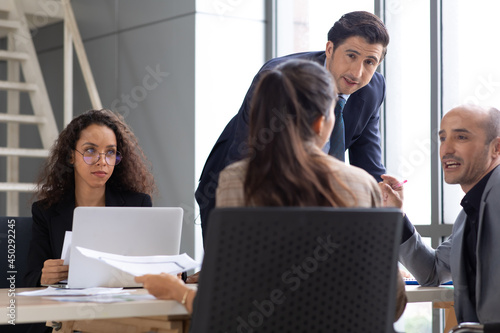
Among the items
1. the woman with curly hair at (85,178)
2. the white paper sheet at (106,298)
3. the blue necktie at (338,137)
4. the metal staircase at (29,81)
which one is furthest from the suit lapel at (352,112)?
the metal staircase at (29,81)

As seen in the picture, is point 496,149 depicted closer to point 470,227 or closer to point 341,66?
point 470,227

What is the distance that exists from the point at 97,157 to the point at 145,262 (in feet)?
3.40

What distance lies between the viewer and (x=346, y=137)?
3107 millimetres

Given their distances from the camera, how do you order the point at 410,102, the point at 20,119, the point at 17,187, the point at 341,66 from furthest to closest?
the point at 20,119, the point at 17,187, the point at 410,102, the point at 341,66

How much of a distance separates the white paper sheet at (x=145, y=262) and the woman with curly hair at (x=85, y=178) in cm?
78

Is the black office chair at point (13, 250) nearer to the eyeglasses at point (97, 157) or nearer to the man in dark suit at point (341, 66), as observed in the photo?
the eyeglasses at point (97, 157)

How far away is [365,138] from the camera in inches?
127

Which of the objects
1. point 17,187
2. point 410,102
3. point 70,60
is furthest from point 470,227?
point 70,60

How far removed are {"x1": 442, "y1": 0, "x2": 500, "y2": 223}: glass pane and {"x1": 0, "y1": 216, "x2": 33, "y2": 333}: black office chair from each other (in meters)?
2.24

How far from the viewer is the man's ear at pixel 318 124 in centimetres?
169

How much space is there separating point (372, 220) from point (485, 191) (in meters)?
0.99

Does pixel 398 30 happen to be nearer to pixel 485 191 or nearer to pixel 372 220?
pixel 485 191

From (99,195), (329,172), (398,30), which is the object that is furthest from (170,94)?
(329,172)

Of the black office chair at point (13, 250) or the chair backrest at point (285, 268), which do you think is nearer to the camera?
the chair backrest at point (285, 268)
